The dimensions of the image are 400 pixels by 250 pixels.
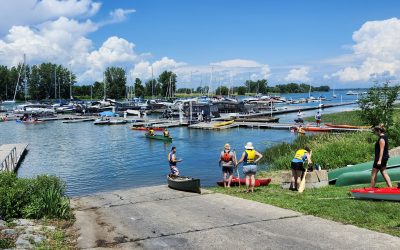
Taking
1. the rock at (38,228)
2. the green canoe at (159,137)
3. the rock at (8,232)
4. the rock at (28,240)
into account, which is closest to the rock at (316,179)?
the rock at (38,228)

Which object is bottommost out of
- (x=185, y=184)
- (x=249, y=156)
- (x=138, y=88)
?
(x=185, y=184)

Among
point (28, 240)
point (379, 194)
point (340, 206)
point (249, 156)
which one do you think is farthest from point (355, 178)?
point (28, 240)

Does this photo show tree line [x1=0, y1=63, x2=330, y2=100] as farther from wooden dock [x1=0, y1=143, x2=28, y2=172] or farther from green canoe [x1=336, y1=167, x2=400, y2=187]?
green canoe [x1=336, y1=167, x2=400, y2=187]

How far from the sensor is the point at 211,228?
11.9 m

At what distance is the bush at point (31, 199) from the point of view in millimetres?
12703

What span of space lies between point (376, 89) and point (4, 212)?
29.6 metres

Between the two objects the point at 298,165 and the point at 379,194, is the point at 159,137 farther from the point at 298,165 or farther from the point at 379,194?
the point at 379,194

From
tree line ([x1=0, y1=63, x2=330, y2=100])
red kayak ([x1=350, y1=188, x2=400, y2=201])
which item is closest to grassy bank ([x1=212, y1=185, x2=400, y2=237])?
red kayak ([x1=350, y1=188, x2=400, y2=201])

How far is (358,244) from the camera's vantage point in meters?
9.88

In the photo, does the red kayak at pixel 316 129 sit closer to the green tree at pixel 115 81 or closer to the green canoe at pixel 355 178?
the green canoe at pixel 355 178

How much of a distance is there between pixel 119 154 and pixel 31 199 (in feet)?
96.8

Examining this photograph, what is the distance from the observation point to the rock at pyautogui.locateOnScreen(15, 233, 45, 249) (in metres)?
10.1

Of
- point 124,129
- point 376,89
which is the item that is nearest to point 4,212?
point 376,89

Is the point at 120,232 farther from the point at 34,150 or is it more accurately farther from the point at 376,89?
the point at 34,150
